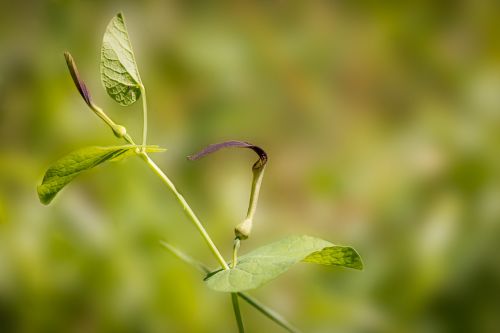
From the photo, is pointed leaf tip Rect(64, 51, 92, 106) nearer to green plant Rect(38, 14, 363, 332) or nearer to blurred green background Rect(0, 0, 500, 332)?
green plant Rect(38, 14, 363, 332)

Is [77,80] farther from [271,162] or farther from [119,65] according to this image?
[271,162]

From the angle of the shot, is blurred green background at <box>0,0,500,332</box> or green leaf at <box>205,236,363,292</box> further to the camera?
blurred green background at <box>0,0,500,332</box>

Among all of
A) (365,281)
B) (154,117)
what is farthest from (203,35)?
(365,281)

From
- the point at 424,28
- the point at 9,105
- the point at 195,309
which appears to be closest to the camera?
the point at 195,309

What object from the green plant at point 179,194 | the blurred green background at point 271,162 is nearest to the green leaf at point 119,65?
the green plant at point 179,194

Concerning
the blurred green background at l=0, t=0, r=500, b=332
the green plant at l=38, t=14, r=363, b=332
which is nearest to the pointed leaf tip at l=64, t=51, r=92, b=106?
the green plant at l=38, t=14, r=363, b=332

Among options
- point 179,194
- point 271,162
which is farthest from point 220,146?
point 271,162

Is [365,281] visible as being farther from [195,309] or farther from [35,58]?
[35,58]
